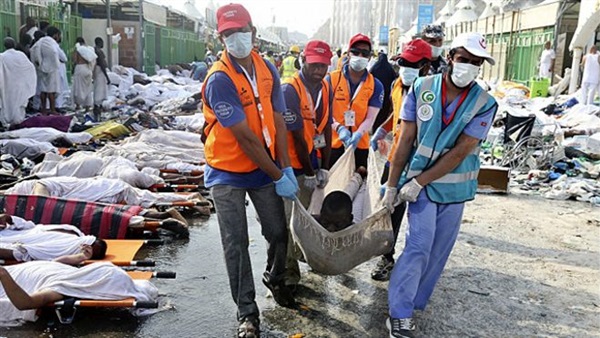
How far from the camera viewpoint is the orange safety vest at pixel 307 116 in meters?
4.00

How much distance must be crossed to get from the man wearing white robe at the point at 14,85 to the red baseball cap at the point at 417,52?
805cm

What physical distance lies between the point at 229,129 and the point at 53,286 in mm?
1490

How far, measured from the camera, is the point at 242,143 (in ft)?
10.3

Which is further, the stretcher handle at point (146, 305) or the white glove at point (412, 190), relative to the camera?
the stretcher handle at point (146, 305)

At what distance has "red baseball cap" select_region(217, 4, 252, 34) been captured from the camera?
127 inches

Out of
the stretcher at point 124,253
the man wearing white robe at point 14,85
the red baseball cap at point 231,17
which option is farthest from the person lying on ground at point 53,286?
the man wearing white robe at point 14,85

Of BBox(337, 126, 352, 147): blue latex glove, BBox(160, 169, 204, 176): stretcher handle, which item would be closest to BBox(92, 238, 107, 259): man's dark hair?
BBox(337, 126, 352, 147): blue latex glove

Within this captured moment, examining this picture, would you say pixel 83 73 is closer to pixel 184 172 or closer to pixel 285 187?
pixel 184 172

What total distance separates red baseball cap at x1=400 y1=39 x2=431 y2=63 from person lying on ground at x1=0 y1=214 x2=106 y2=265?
2.77 metres

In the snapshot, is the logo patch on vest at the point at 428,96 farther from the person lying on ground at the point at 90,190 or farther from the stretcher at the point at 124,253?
the person lying on ground at the point at 90,190

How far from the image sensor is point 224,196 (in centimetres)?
330

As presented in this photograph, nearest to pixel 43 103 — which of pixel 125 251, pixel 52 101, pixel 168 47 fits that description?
pixel 52 101

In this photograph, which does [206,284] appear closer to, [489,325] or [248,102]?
[248,102]

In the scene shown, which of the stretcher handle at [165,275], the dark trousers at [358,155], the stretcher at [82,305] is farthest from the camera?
the dark trousers at [358,155]
